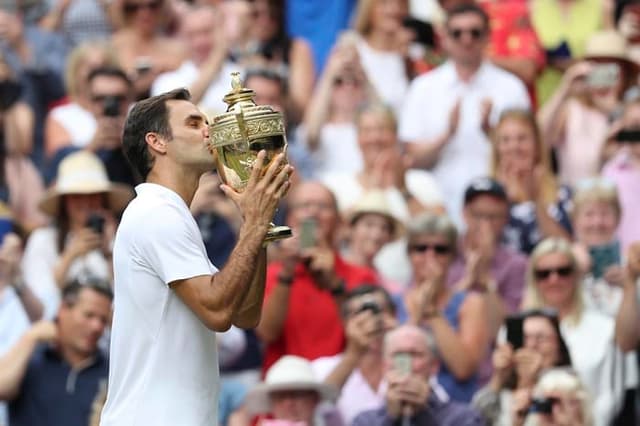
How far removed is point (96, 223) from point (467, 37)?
3000 millimetres

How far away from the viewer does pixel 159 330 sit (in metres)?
6.13

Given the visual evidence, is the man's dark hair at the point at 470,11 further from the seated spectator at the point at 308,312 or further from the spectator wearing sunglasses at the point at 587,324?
the seated spectator at the point at 308,312

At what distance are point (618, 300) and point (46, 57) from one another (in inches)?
210

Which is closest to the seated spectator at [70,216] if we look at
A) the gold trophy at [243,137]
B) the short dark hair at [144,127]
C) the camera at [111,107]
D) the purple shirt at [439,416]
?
the camera at [111,107]

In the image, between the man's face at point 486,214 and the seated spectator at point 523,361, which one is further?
the man's face at point 486,214

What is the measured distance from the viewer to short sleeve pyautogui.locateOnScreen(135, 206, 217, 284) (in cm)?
606

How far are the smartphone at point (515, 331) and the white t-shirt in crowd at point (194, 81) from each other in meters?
3.50

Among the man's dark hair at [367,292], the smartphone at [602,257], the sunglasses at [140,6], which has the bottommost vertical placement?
the man's dark hair at [367,292]

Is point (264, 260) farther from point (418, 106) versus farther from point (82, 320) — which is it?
point (418, 106)

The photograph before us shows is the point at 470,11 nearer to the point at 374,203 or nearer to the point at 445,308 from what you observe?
the point at 374,203

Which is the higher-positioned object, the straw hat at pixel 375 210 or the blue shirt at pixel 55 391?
the straw hat at pixel 375 210

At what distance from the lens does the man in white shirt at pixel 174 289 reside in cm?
603

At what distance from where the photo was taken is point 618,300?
10.6 metres

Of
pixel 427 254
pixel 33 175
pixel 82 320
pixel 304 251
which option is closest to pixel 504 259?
pixel 427 254
